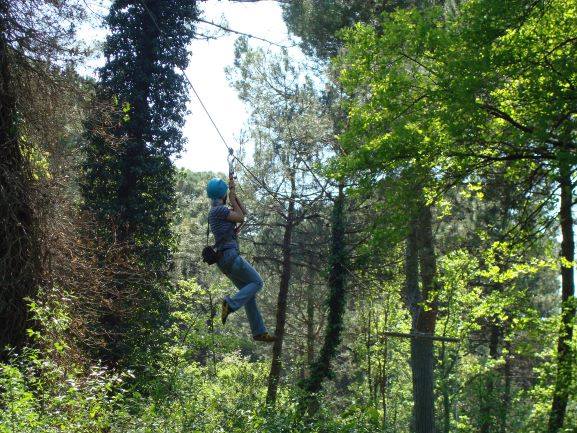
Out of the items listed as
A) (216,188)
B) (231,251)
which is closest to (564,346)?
(231,251)

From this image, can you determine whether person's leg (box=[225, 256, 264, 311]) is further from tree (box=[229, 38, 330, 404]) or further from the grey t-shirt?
tree (box=[229, 38, 330, 404])

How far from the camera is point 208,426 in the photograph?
25.5 ft

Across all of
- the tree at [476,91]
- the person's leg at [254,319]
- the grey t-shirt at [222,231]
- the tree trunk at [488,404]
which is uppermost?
the tree at [476,91]

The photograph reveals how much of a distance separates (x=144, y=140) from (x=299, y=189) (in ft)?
17.8

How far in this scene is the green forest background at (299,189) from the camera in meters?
9.38

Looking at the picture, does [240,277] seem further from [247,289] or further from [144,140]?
[144,140]

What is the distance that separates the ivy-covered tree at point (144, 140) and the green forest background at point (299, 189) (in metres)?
0.06

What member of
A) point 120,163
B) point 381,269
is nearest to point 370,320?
point 381,269

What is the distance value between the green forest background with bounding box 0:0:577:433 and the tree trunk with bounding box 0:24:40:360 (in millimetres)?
26

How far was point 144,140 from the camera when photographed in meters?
20.2

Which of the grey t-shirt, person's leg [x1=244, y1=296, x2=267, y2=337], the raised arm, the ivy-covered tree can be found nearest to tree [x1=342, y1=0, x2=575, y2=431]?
the raised arm

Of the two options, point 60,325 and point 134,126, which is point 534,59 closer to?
point 60,325

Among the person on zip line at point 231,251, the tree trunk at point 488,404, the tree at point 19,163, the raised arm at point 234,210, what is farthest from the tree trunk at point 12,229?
the tree trunk at point 488,404

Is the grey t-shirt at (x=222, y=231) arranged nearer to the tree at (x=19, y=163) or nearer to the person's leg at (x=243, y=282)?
the person's leg at (x=243, y=282)
